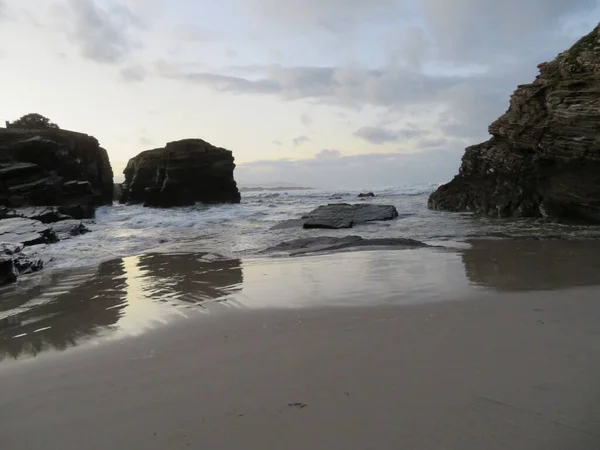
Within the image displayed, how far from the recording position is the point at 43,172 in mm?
25203

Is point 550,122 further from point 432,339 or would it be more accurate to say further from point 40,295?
point 40,295

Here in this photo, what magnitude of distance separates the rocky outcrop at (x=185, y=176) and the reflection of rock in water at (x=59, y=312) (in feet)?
102

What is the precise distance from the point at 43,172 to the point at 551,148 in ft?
85.8

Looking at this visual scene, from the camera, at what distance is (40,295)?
618 cm

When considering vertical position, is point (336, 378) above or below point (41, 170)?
below

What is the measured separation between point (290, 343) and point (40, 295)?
15.3 feet

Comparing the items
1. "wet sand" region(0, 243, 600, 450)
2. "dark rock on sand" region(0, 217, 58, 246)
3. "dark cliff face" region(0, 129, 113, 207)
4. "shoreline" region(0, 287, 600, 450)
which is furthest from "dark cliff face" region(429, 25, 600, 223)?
"dark cliff face" region(0, 129, 113, 207)

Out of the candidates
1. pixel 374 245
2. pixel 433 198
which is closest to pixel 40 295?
pixel 374 245

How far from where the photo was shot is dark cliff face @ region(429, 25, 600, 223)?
1206 centimetres

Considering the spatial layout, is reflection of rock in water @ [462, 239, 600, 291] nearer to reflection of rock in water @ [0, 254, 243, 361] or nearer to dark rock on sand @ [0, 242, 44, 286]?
reflection of rock in water @ [0, 254, 243, 361]

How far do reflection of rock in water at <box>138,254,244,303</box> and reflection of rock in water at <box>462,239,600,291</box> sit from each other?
3408 mm

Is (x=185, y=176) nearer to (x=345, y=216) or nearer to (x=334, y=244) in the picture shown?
(x=345, y=216)

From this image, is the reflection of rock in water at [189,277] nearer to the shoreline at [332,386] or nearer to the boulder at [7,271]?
the shoreline at [332,386]

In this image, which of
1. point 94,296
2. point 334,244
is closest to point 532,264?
point 334,244
